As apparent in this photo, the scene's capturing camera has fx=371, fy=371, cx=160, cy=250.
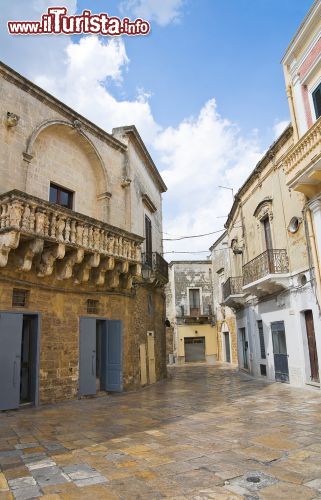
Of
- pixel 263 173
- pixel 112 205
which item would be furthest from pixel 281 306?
pixel 112 205

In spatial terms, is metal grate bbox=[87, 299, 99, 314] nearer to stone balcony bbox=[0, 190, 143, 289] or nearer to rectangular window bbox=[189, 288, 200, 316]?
stone balcony bbox=[0, 190, 143, 289]

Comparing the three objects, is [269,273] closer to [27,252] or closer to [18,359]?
[27,252]

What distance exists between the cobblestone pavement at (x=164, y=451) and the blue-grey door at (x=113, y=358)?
2.31 metres

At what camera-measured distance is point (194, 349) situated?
103 feet

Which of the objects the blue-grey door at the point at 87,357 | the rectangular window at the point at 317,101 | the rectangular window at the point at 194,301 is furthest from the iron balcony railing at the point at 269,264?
the rectangular window at the point at 194,301

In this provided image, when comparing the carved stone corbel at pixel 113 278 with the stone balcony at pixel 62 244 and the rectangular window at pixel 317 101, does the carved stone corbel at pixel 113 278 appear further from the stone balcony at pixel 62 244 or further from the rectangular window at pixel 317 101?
the rectangular window at pixel 317 101

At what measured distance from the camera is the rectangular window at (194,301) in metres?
32.0

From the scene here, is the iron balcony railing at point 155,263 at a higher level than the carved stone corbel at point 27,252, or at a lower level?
higher

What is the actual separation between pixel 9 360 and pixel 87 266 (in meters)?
3.06

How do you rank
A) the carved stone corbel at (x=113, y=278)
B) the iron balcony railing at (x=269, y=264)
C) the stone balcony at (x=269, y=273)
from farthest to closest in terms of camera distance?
1. the iron balcony railing at (x=269, y=264)
2. the stone balcony at (x=269, y=273)
3. the carved stone corbel at (x=113, y=278)

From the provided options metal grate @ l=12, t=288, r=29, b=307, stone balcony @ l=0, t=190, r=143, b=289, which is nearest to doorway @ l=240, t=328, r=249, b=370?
stone balcony @ l=0, t=190, r=143, b=289

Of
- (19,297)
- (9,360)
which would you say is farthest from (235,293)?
(9,360)

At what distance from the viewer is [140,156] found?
16266 millimetres

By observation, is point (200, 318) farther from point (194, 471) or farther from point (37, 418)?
point (194, 471)
